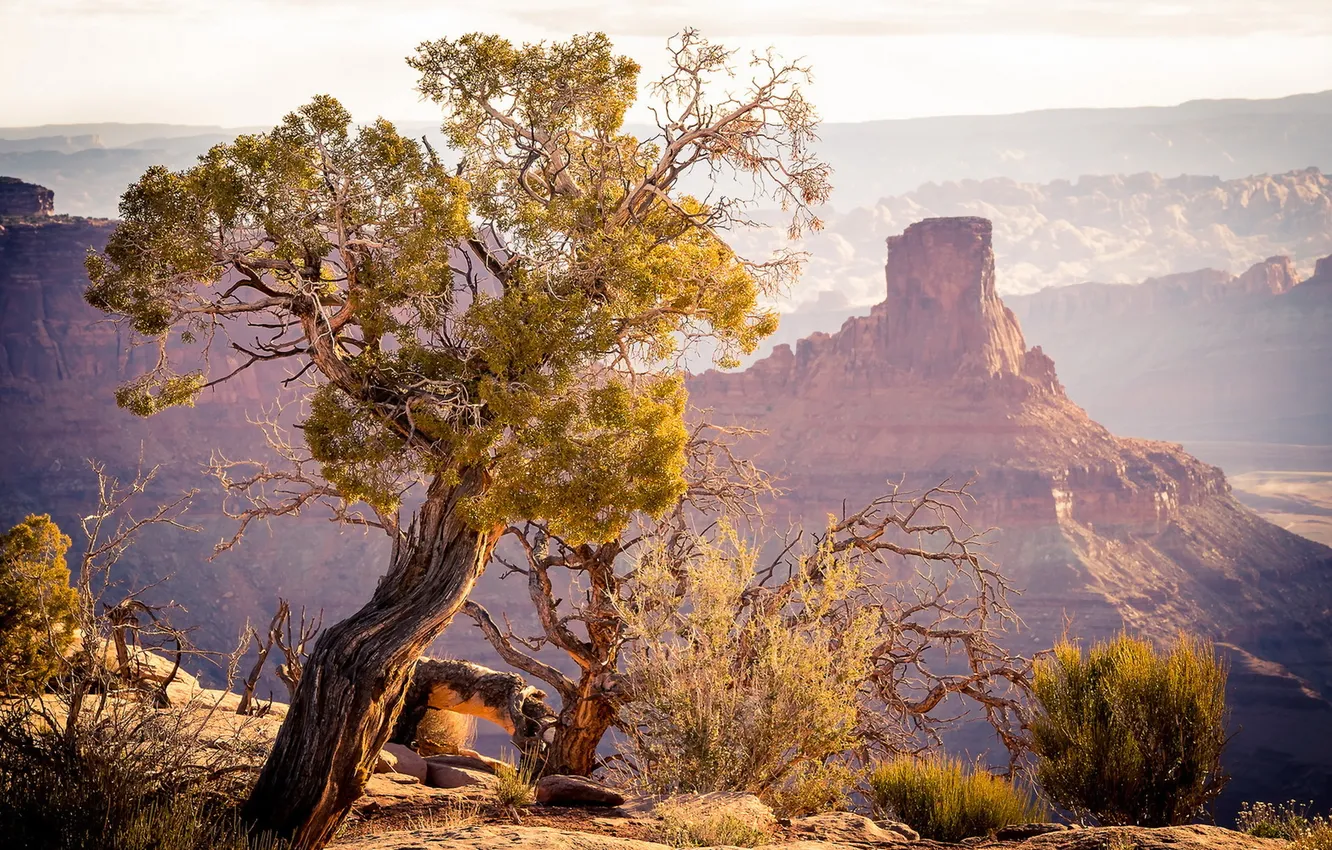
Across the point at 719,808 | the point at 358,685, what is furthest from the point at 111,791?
the point at 719,808

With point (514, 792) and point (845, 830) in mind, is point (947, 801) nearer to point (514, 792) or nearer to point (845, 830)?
point (845, 830)

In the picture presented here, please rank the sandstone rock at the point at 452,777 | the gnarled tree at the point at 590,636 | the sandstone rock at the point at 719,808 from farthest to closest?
the gnarled tree at the point at 590,636 → the sandstone rock at the point at 452,777 → the sandstone rock at the point at 719,808

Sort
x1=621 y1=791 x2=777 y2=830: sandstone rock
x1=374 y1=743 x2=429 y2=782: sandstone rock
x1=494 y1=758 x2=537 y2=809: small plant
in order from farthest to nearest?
x1=374 y1=743 x2=429 y2=782: sandstone rock < x1=494 y1=758 x2=537 y2=809: small plant < x1=621 y1=791 x2=777 y2=830: sandstone rock

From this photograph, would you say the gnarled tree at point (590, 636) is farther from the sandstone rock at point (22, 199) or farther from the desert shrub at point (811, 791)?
the sandstone rock at point (22, 199)

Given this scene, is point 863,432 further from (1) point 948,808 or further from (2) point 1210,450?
(2) point 1210,450

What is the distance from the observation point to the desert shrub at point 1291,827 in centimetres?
730

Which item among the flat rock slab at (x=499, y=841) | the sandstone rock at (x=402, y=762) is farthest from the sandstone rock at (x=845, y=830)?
the sandstone rock at (x=402, y=762)

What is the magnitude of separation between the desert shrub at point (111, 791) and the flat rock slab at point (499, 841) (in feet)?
3.25

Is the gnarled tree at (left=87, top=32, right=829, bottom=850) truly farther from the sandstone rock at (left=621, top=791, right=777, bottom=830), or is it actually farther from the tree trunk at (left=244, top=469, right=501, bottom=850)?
the sandstone rock at (left=621, top=791, right=777, bottom=830)

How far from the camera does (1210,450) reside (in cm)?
15912

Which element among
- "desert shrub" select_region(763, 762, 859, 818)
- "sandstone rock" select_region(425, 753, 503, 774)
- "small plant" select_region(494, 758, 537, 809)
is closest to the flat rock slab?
"small plant" select_region(494, 758, 537, 809)

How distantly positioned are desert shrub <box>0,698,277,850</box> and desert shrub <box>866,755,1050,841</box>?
5.79 meters

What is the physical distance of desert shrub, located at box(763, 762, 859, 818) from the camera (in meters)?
9.49

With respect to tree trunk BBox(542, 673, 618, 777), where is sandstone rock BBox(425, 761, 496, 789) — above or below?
below
